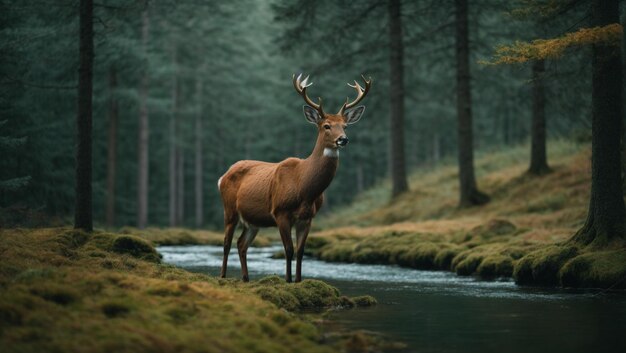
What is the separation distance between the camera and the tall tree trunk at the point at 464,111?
2506cm

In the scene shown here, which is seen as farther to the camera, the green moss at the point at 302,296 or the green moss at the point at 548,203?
the green moss at the point at 548,203

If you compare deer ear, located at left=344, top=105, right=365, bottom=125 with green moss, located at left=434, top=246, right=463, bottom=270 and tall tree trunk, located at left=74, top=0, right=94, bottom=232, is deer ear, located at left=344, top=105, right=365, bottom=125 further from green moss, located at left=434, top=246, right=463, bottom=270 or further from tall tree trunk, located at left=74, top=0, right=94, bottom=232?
tall tree trunk, located at left=74, top=0, right=94, bottom=232

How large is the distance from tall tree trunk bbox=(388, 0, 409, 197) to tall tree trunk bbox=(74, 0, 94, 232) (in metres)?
14.3

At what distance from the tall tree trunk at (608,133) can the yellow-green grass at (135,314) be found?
593 centimetres

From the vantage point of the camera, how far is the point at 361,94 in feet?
39.7

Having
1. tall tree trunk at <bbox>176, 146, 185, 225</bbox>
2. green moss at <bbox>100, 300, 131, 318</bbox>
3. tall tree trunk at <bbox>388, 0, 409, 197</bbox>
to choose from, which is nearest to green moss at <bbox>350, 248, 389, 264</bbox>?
tall tree trunk at <bbox>388, 0, 409, 197</bbox>

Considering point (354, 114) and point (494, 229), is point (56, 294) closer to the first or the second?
point (354, 114)

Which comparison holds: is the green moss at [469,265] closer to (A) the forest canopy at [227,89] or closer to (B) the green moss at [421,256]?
(B) the green moss at [421,256]

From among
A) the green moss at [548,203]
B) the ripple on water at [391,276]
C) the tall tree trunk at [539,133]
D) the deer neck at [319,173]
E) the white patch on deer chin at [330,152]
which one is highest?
the tall tree trunk at [539,133]

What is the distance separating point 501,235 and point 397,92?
12351 millimetres

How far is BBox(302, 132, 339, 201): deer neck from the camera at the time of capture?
1153cm

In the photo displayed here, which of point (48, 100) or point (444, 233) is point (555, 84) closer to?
point (444, 233)

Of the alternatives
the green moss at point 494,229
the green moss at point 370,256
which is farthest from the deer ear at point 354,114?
the green moss at point 370,256

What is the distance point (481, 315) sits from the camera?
971cm
